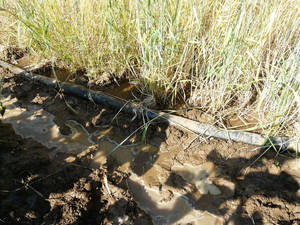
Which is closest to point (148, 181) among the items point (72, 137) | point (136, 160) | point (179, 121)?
point (136, 160)

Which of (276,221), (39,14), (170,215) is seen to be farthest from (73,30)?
(276,221)

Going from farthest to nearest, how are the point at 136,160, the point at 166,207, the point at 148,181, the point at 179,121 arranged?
the point at 179,121 → the point at 136,160 → the point at 148,181 → the point at 166,207

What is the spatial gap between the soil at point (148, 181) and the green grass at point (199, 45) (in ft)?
1.20

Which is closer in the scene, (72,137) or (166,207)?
(166,207)

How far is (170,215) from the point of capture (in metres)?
1.51

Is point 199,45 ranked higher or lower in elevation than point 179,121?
higher

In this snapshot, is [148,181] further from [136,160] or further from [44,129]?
[44,129]

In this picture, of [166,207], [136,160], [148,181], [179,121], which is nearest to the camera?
[166,207]

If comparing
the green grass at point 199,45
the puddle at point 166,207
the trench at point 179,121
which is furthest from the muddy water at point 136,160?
the green grass at point 199,45

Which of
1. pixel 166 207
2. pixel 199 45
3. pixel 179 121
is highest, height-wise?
pixel 199 45

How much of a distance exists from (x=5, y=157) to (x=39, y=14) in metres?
1.42

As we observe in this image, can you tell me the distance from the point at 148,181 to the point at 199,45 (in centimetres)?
123

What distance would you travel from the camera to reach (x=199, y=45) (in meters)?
1.91

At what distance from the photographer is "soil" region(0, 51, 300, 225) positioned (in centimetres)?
146
